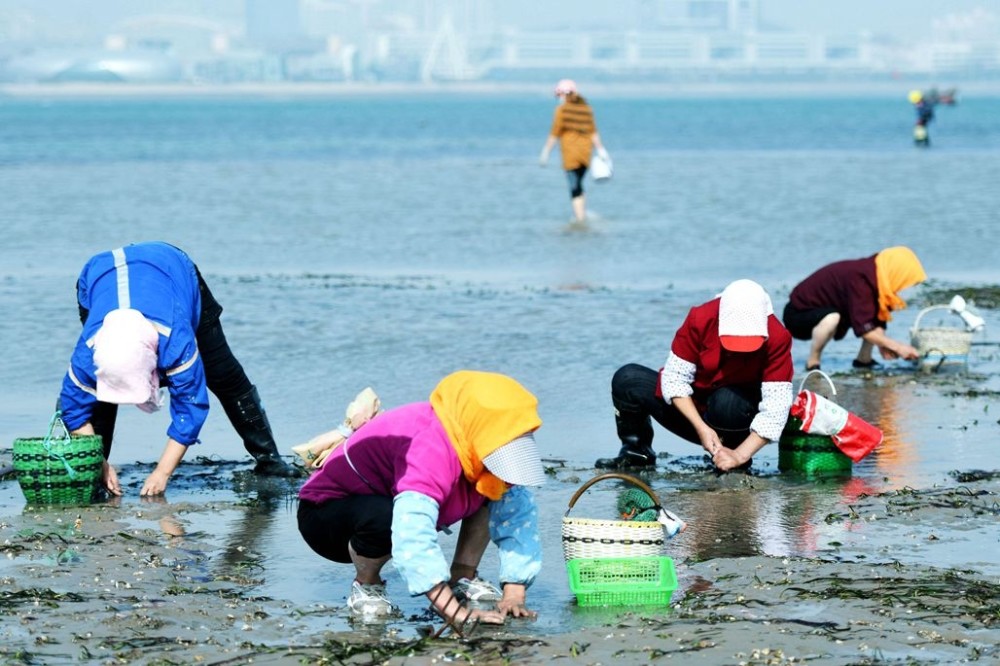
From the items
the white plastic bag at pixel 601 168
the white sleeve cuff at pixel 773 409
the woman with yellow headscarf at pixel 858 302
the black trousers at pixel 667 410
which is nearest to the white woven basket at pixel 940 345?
the woman with yellow headscarf at pixel 858 302

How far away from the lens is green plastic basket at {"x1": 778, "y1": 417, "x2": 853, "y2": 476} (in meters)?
7.90

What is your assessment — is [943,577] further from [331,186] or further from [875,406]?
[331,186]

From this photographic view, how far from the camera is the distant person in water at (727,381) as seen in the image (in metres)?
7.42

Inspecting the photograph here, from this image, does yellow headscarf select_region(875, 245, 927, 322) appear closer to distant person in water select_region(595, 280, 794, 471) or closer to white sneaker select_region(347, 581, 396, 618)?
distant person in water select_region(595, 280, 794, 471)

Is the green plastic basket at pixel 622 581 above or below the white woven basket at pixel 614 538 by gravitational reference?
below

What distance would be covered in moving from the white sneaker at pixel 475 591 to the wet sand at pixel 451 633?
0.17 m

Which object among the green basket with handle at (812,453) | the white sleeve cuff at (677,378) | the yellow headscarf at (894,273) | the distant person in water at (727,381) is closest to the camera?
the distant person in water at (727,381)

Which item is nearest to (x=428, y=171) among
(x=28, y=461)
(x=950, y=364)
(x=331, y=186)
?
(x=331, y=186)

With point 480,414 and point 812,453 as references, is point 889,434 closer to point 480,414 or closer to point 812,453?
point 812,453

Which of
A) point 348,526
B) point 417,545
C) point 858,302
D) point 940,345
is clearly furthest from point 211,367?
point 940,345

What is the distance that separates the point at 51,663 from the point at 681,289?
10928mm

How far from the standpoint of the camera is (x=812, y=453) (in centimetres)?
793

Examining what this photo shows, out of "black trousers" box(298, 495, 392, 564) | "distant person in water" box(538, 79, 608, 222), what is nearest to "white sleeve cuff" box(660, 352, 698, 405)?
"black trousers" box(298, 495, 392, 564)

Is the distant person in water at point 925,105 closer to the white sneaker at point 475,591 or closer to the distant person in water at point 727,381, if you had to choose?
the distant person in water at point 727,381
